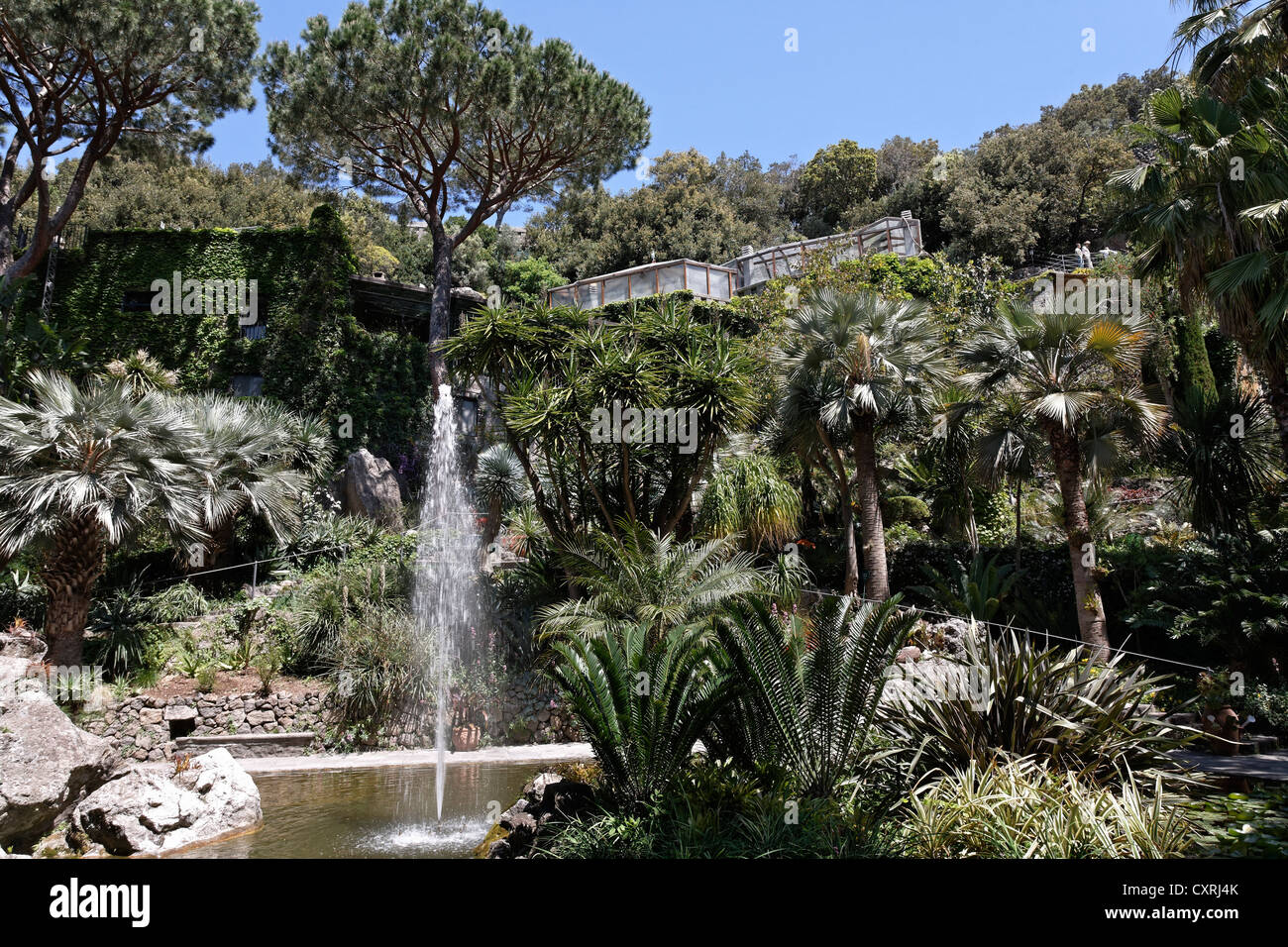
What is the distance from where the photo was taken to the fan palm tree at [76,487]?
458 inches

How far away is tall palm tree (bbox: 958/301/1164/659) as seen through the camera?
12.4m

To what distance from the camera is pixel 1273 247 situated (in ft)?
36.5

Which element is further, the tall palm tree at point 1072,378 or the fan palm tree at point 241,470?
the fan palm tree at point 241,470

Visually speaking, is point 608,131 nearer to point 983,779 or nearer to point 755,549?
point 755,549

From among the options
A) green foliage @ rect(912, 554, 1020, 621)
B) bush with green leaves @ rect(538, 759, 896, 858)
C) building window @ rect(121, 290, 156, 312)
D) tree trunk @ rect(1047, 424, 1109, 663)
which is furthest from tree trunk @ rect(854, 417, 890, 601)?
building window @ rect(121, 290, 156, 312)

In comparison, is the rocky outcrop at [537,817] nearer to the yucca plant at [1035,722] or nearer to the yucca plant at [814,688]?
the yucca plant at [814,688]

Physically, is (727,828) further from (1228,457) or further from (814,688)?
(1228,457)

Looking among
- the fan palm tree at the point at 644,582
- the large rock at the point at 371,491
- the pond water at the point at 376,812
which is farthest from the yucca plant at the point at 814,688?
the large rock at the point at 371,491

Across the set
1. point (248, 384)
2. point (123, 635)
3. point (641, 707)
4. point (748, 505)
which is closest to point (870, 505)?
point (748, 505)

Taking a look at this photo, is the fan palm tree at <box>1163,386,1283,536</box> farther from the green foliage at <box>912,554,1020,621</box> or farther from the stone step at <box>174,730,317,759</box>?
the stone step at <box>174,730,317,759</box>

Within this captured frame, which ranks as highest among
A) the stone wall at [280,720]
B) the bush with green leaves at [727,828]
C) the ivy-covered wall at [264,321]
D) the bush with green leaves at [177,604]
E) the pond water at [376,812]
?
the ivy-covered wall at [264,321]

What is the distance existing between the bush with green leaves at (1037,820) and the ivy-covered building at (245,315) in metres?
19.6

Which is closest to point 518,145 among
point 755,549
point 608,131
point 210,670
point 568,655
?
point 608,131

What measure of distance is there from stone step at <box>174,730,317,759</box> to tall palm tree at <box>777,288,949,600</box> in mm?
9525
